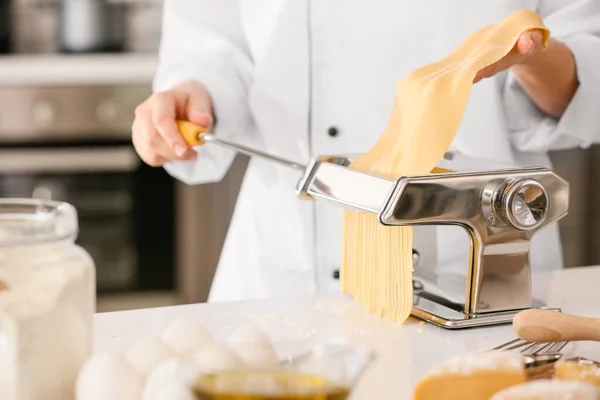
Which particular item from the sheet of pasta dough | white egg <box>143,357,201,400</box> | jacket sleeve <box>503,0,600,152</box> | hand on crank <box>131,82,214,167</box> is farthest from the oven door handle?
white egg <box>143,357,201,400</box>

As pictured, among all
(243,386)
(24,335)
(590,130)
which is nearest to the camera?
(243,386)

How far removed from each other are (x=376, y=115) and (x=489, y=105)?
5.8 inches

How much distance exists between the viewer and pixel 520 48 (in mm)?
916

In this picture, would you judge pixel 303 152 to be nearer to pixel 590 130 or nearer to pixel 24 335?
pixel 590 130

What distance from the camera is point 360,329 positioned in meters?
0.88

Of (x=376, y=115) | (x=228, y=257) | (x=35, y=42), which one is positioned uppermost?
(x=35, y=42)

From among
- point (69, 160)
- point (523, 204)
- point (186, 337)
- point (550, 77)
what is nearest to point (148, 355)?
point (186, 337)

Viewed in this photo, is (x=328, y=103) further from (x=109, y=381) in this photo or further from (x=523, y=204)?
(x=109, y=381)

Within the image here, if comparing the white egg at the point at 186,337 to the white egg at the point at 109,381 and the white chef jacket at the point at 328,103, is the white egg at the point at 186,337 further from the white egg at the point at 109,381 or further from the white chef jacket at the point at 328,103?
the white chef jacket at the point at 328,103

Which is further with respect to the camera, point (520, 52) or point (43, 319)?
point (520, 52)

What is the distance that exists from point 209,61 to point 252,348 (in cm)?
76

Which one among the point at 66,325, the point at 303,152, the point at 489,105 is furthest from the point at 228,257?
the point at 66,325

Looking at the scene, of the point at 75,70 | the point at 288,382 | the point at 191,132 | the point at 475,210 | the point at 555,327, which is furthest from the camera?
the point at 75,70

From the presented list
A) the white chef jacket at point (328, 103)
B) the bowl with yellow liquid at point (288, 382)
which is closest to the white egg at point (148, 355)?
the bowl with yellow liquid at point (288, 382)
